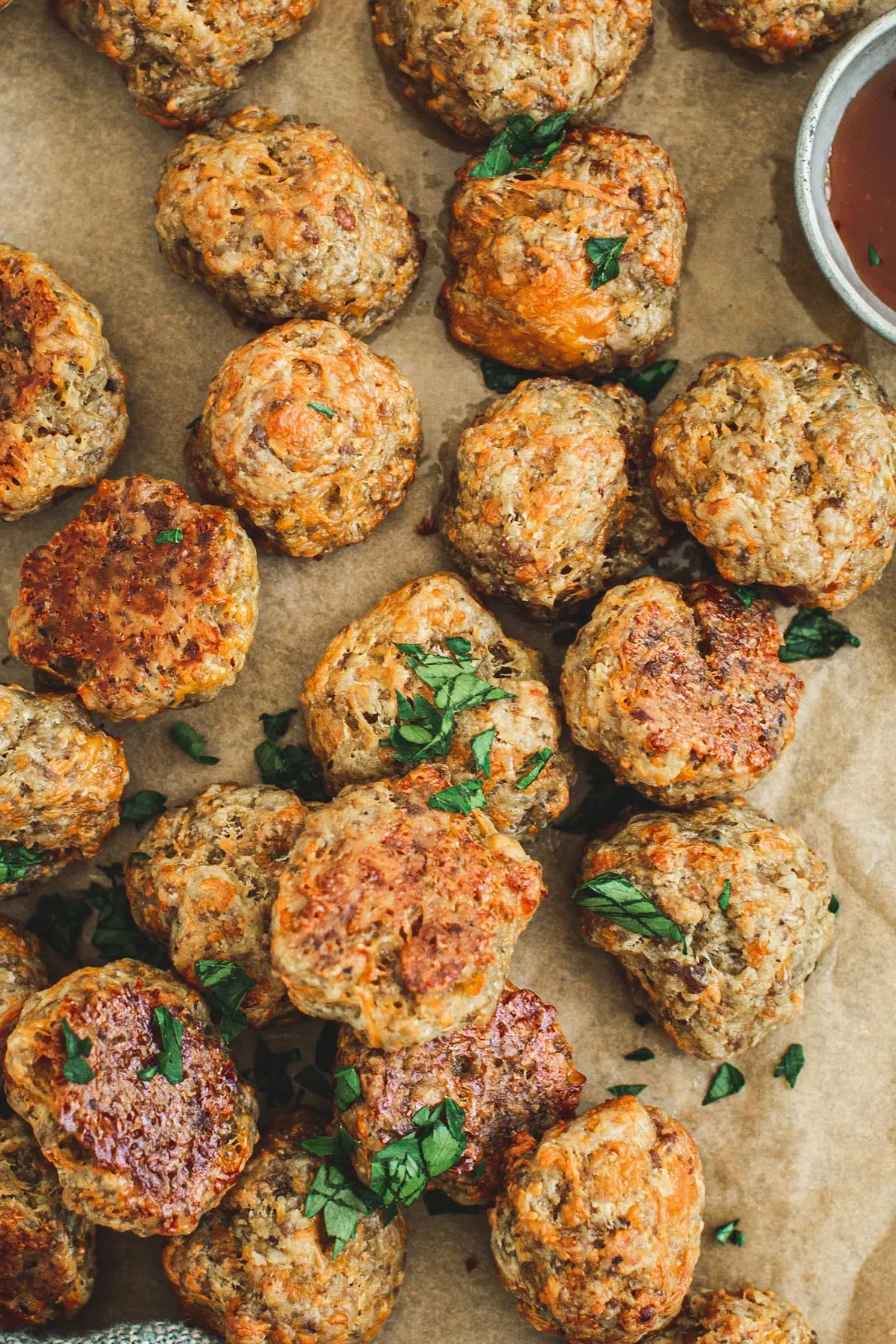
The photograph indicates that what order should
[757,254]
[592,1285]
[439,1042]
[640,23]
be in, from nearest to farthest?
[592,1285], [439,1042], [640,23], [757,254]

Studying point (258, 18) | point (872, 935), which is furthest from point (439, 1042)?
point (258, 18)

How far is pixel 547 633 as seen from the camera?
4930mm

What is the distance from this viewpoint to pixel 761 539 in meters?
4.27

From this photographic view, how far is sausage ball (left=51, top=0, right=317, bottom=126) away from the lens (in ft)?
14.4

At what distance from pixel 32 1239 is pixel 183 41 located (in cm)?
440

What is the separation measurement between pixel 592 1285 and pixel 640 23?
469 cm

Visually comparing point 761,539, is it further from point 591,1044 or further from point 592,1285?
point 592,1285

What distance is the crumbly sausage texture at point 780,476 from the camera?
4.24 m

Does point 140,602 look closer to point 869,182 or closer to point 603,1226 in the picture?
point 603,1226

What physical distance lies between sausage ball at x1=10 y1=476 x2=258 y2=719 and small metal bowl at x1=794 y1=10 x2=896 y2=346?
245 centimetres

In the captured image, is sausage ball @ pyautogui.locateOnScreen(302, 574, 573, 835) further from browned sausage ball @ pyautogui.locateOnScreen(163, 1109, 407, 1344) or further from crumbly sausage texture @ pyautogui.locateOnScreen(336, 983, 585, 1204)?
browned sausage ball @ pyautogui.locateOnScreen(163, 1109, 407, 1344)

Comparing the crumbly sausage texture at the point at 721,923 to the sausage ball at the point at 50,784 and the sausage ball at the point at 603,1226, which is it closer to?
the sausage ball at the point at 603,1226

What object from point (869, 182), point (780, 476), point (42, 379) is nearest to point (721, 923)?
point (780, 476)

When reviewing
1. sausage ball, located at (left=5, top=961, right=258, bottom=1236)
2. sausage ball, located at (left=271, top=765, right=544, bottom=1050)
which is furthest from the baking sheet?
sausage ball, located at (left=271, top=765, right=544, bottom=1050)
